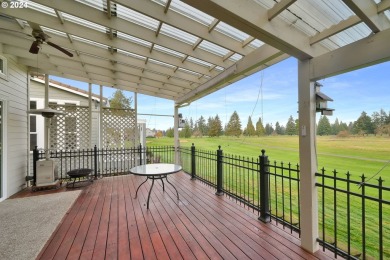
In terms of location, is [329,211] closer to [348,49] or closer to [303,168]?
[303,168]

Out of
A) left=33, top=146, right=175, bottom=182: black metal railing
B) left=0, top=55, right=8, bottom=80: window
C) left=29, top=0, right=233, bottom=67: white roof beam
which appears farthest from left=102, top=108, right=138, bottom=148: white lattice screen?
left=29, top=0, right=233, bottom=67: white roof beam

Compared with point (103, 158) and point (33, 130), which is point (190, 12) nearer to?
point (103, 158)

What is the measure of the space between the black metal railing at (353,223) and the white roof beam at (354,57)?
1124mm

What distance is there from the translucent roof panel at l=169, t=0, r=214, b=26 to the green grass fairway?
2308 mm

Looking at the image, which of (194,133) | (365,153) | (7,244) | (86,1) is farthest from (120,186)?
(365,153)

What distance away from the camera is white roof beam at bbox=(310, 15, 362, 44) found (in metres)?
1.88

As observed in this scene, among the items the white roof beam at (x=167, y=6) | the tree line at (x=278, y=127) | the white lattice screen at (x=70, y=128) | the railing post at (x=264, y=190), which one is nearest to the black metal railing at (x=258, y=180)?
the railing post at (x=264, y=190)

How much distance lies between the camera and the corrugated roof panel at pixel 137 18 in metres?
2.86

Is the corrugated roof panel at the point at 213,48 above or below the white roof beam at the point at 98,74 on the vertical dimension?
below

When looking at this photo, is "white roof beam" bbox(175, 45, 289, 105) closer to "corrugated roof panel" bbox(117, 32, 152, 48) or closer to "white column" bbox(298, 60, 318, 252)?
"white column" bbox(298, 60, 318, 252)

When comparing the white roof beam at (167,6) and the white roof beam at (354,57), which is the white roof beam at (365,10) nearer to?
the white roof beam at (354,57)

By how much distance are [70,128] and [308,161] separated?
23.5 feet

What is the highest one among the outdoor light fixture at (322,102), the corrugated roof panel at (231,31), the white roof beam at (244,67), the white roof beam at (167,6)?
the white roof beam at (167,6)

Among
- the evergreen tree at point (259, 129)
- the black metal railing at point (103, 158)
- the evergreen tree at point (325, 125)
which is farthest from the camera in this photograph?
the black metal railing at point (103, 158)
